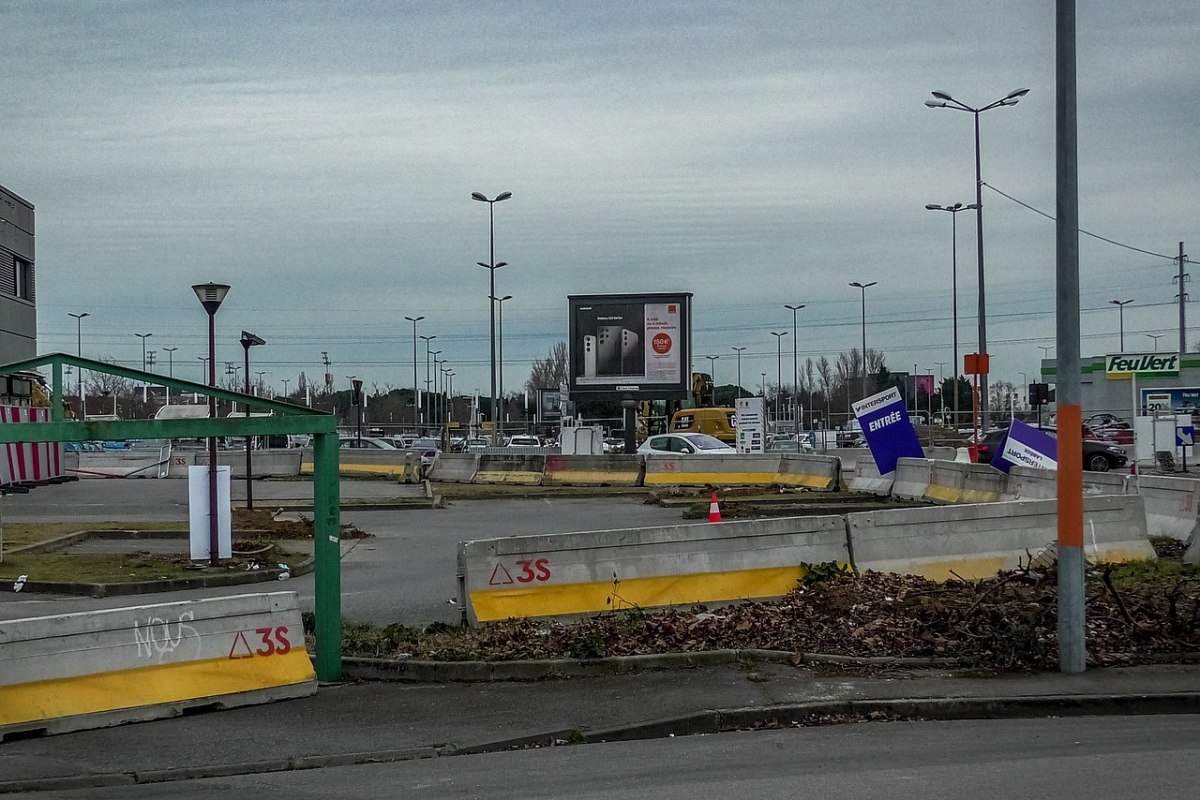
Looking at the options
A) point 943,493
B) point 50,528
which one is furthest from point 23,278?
point 943,493

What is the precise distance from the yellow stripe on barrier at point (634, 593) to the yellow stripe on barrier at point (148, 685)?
90.0 inches

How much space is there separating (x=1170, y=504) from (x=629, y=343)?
36.4 metres

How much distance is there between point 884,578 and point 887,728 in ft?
13.6

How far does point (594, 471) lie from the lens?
37562 millimetres

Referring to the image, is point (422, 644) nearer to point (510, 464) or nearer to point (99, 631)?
point (99, 631)

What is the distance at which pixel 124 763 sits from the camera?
316 inches

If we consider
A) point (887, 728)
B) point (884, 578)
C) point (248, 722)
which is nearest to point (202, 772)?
point (248, 722)

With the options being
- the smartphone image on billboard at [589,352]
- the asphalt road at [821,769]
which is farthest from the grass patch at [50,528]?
the smartphone image on billboard at [589,352]

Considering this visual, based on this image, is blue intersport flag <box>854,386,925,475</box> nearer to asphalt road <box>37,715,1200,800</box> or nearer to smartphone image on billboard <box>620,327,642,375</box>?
asphalt road <box>37,715,1200,800</box>

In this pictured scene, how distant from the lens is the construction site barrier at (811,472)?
32906 mm

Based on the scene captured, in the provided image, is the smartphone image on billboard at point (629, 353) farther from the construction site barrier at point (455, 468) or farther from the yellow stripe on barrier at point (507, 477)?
the yellow stripe on barrier at point (507, 477)

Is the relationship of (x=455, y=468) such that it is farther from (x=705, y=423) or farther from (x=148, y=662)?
(x=148, y=662)

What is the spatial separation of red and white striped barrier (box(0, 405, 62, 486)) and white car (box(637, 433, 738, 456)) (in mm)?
17562

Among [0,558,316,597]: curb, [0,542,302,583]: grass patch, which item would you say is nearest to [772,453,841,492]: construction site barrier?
[0,542,302,583]: grass patch
